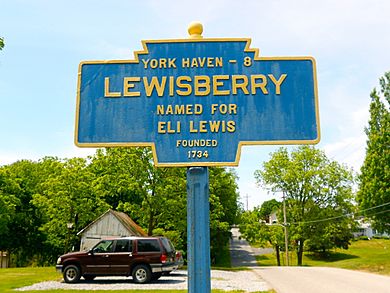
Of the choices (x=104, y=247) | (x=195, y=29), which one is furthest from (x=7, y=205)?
(x=195, y=29)

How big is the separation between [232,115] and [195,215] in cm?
105

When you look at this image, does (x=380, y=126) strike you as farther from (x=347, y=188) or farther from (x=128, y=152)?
(x=128, y=152)

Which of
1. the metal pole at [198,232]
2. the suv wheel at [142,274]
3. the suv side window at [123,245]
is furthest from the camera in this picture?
the suv side window at [123,245]

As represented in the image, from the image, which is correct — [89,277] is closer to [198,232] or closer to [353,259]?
[198,232]

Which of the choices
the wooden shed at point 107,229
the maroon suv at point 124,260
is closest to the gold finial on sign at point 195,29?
the maroon suv at point 124,260

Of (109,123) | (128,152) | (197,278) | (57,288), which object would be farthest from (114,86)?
(128,152)

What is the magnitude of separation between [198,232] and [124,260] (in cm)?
1469

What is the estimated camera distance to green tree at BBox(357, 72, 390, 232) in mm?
31141

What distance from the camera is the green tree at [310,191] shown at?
41.8 meters

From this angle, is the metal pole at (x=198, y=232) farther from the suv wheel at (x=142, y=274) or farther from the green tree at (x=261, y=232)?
the green tree at (x=261, y=232)

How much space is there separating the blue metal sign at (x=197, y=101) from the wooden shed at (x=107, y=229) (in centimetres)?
2167

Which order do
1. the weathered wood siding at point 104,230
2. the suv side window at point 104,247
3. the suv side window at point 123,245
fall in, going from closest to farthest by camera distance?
the suv side window at point 123,245, the suv side window at point 104,247, the weathered wood siding at point 104,230

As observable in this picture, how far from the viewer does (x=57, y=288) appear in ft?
51.4

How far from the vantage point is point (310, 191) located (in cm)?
4328
